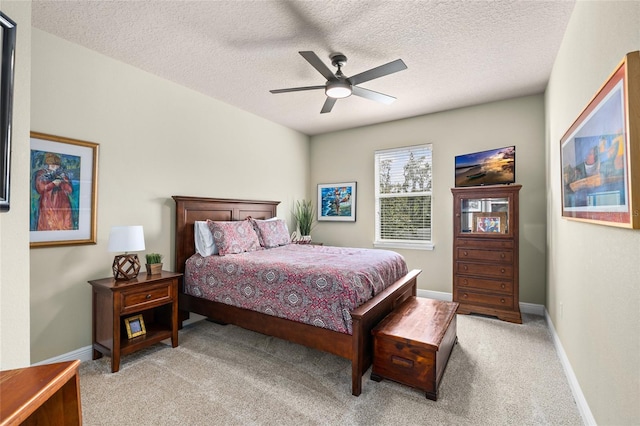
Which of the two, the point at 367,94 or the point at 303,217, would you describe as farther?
the point at 303,217

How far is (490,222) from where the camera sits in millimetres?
3871

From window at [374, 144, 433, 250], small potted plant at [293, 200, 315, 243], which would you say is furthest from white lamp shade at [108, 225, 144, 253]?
window at [374, 144, 433, 250]

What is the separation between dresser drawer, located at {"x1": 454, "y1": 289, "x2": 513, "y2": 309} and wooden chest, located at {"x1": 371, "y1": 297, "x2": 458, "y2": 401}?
4.79 ft

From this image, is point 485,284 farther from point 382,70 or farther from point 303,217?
point 303,217

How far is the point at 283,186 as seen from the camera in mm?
5238

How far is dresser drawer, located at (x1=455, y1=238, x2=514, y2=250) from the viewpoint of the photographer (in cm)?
367

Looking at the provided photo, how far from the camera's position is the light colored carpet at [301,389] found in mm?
1944

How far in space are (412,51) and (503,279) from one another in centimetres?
282

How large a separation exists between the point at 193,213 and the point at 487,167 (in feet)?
12.4

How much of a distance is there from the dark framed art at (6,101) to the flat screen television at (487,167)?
4.36 meters

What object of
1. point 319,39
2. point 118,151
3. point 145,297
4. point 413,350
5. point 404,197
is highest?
point 319,39

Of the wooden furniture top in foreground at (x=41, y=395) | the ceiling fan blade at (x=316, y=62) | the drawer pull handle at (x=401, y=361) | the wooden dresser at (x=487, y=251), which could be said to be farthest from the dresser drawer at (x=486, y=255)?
the wooden furniture top in foreground at (x=41, y=395)

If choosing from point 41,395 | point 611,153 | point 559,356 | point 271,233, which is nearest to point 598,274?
point 611,153

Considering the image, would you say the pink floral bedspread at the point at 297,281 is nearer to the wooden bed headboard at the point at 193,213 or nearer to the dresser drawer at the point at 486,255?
the wooden bed headboard at the point at 193,213
